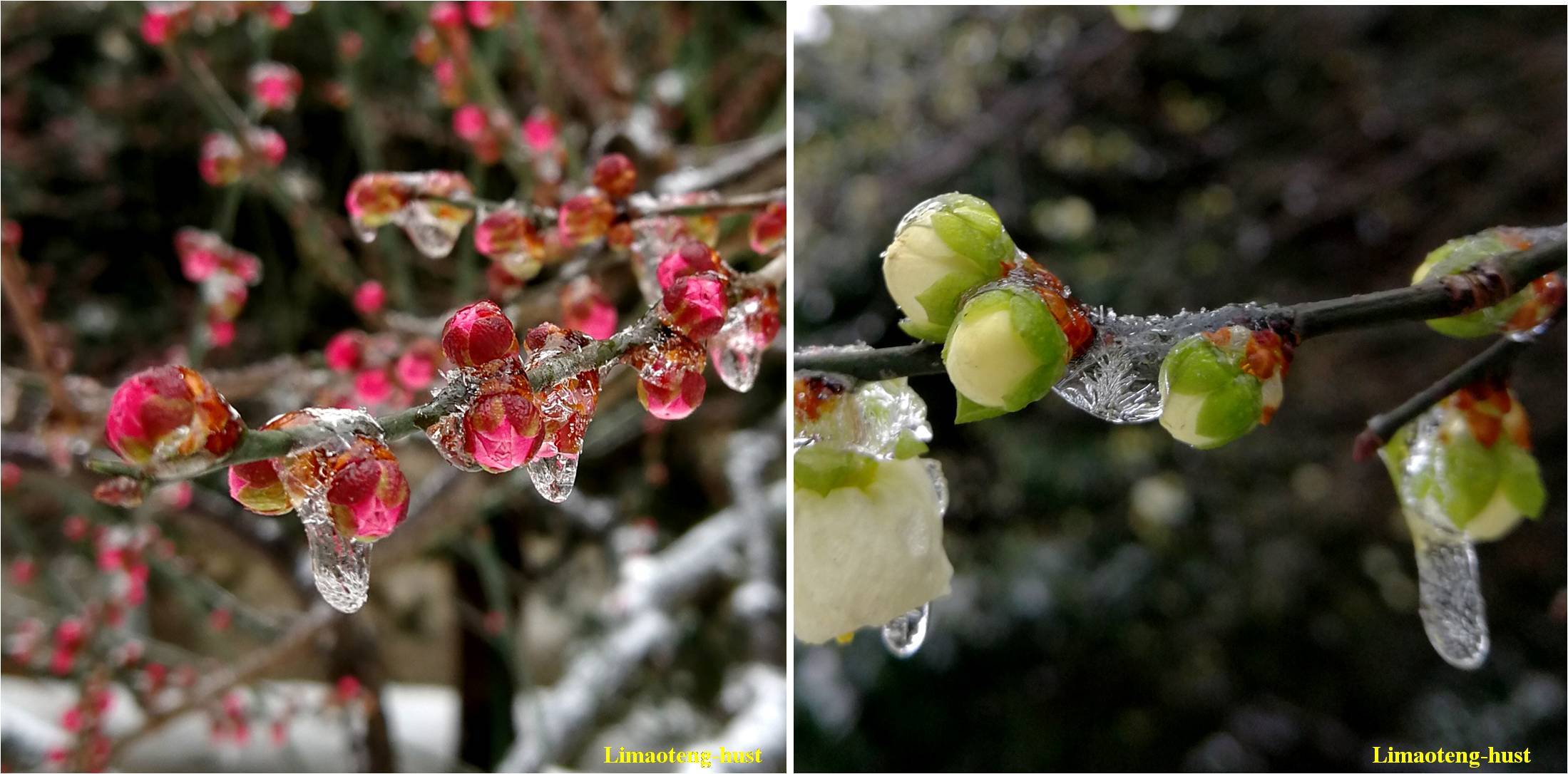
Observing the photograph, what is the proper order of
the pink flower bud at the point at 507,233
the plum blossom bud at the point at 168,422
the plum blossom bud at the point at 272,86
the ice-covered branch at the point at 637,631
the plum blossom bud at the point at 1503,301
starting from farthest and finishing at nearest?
the ice-covered branch at the point at 637,631, the plum blossom bud at the point at 272,86, the pink flower bud at the point at 507,233, the plum blossom bud at the point at 1503,301, the plum blossom bud at the point at 168,422

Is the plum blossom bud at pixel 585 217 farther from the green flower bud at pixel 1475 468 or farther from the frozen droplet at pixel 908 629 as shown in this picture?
the green flower bud at pixel 1475 468

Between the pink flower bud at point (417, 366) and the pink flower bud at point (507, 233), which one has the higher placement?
the pink flower bud at point (507, 233)

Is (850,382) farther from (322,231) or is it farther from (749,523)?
(749,523)

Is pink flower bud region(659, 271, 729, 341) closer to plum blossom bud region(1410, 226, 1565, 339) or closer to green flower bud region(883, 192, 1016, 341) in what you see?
green flower bud region(883, 192, 1016, 341)

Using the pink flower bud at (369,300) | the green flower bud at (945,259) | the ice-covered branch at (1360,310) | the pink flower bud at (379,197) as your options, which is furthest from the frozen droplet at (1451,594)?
the pink flower bud at (369,300)

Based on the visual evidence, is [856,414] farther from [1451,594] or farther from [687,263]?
[1451,594]

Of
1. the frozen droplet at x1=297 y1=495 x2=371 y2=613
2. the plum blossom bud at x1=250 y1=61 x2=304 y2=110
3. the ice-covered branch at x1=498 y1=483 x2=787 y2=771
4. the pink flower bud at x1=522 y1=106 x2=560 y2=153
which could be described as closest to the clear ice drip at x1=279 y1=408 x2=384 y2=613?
the frozen droplet at x1=297 y1=495 x2=371 y2=613

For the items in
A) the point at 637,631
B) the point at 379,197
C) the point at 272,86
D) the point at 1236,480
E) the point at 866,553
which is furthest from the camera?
the point at 1236,480

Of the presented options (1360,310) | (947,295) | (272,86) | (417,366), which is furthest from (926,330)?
(272,86)
